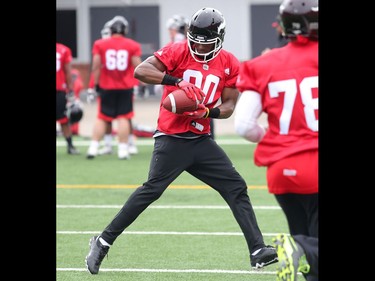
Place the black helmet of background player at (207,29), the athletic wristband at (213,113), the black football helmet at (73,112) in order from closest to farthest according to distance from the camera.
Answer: the black helmet of background player at (207,29), the athletic wristband at (213,113), the black football helmet at (73,112)

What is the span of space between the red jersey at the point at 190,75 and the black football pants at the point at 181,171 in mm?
103

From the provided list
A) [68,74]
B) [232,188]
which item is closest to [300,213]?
[232,188]

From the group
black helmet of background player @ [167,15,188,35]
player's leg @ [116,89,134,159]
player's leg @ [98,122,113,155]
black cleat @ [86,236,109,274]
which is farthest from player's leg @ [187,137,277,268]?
player's leg @ [98,122,113,155]

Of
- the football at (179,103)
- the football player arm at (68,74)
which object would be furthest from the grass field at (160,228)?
the football player arm at (68,74)

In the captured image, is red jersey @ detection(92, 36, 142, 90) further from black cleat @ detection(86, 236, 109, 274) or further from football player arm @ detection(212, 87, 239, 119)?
black cleat @ detection(86, 236, 109, 274)

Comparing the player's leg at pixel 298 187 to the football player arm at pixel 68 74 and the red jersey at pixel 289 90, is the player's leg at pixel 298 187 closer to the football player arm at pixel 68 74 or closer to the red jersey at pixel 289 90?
the red jersey at pixel 289 90

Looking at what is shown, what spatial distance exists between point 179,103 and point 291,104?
1.51m

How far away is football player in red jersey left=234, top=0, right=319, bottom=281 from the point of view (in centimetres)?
557

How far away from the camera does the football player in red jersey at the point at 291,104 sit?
5.57 metres

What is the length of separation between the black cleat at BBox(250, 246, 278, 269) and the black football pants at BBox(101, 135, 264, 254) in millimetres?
80
